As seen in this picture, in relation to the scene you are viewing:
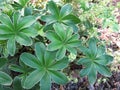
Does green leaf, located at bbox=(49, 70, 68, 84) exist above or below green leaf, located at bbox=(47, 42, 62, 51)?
below

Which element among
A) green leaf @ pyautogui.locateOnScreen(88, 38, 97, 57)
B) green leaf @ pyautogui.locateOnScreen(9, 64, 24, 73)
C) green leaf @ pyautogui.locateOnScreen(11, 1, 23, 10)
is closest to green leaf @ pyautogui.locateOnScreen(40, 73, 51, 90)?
green leaf @ pyautogui.locateOnScreen(9, 64, 24, 73)

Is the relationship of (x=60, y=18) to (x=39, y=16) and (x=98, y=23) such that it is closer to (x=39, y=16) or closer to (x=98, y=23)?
(x=39, y=16)

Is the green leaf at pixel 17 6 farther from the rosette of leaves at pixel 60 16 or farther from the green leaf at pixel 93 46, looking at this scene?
the green leaf at pixel 93 46

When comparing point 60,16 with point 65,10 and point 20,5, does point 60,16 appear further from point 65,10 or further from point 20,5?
point 20,5

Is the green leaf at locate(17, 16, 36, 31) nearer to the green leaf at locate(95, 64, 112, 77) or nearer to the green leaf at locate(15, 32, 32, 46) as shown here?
the green leaf at locate(15, 32, 32, 46)

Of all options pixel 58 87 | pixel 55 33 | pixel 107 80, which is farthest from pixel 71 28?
pixel 107 80

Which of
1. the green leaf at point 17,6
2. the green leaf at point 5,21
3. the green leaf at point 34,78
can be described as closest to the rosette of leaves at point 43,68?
the green leaf at point 34,78

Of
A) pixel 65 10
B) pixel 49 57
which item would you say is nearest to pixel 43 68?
pixel 49 57
